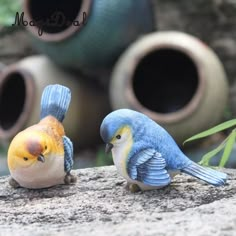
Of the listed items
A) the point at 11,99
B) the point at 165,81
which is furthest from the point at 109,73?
the point at 11,99

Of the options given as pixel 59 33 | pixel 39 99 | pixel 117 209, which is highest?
pixel 59 33

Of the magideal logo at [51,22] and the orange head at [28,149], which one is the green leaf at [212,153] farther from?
the magideal logo at [51,22]

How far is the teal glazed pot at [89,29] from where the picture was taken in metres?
1.94

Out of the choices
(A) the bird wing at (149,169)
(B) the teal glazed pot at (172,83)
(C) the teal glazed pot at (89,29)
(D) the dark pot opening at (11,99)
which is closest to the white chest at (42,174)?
(A) the bird wing at (149,169)

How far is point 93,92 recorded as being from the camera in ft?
7.07

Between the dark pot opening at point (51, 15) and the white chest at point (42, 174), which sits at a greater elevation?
the dark pot opening at point (51, 15)

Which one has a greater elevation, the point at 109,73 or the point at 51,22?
the point at 51,22

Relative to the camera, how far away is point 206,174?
86 centimetres

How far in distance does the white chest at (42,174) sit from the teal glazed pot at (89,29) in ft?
3.43

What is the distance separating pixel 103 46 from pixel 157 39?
16 centimetres

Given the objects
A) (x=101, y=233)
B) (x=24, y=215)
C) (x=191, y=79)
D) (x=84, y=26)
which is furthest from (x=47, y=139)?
(x=191, y=79)

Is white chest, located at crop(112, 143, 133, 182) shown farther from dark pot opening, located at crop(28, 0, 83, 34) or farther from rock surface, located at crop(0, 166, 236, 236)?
dark pot opening, located at crop(28, 0, 83, 34)

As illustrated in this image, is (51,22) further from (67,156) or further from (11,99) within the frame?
(67,156)

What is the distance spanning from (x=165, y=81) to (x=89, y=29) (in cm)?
29
